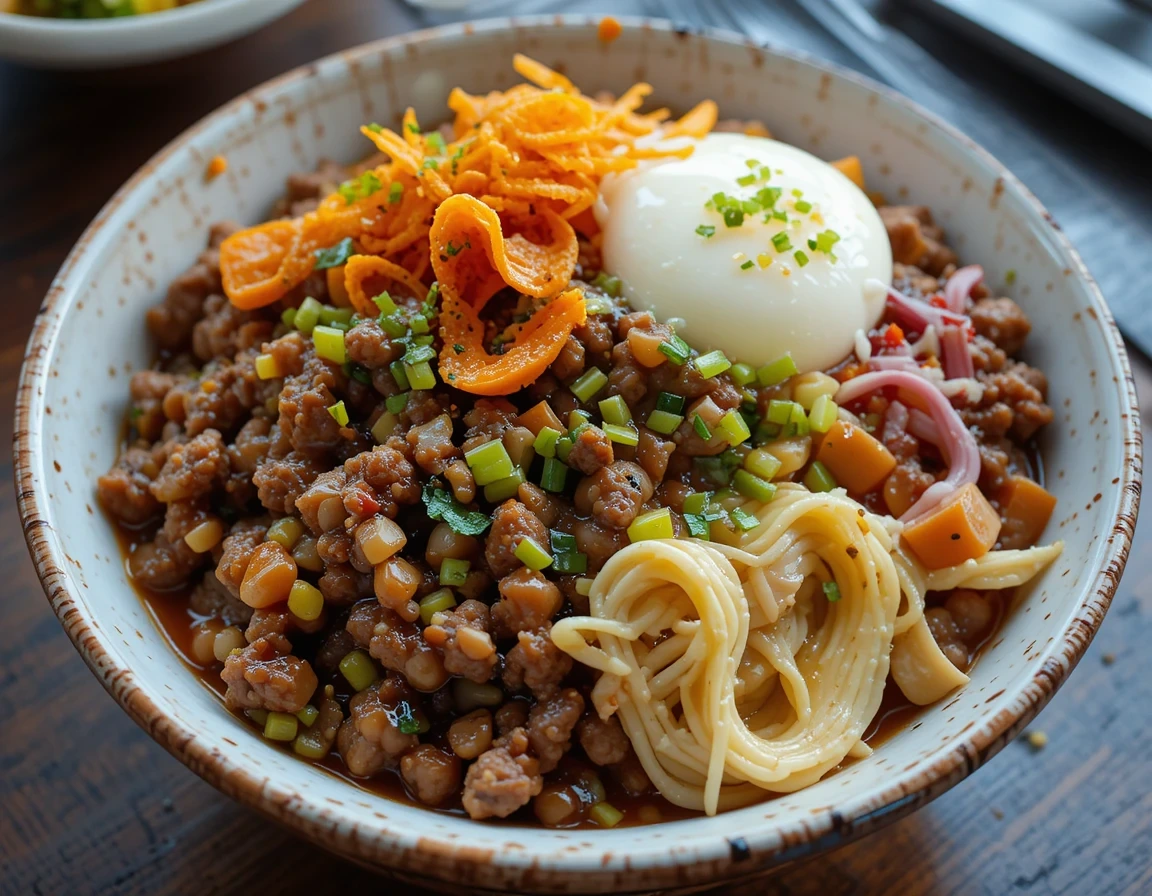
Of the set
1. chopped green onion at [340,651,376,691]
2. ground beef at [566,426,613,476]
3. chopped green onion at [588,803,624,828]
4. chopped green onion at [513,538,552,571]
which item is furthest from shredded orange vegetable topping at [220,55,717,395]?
chopped green onion at [588,803,624,828]

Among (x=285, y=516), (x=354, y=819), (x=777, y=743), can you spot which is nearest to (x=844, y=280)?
(x=777, y=743)

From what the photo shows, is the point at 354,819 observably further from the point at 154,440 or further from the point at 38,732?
the point at 154,440

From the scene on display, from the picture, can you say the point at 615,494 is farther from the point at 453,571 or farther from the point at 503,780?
the point at 503,780

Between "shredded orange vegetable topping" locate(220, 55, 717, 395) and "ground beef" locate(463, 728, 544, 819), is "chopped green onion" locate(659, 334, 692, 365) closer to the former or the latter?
"shredded orange vegetable topping" locate(220, 55, 717, 395)

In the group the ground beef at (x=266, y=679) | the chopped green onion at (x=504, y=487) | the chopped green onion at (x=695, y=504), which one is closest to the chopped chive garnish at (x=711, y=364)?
the chopped green onion at (x=695, y=504)

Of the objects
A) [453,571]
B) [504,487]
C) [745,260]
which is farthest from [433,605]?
[745,260]
